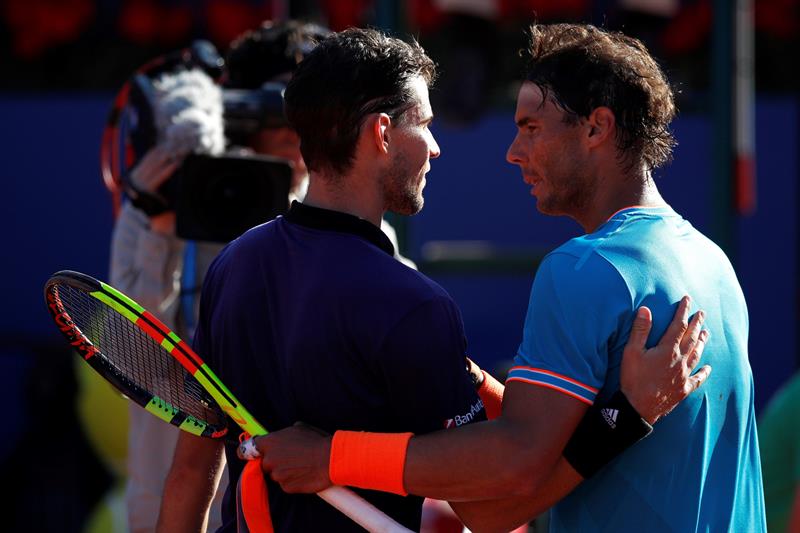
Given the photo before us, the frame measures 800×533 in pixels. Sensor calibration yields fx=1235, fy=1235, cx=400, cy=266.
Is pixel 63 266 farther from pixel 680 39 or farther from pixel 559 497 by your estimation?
pixel 559 497

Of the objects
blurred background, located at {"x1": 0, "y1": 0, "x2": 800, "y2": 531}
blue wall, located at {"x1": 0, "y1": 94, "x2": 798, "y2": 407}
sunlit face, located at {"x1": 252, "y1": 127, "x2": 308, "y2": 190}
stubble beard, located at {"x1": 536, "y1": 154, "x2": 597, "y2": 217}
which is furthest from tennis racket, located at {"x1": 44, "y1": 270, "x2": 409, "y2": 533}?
blue wall, located at {"x1": 0, "y1": 94, "x2": 798, "y2": 407}

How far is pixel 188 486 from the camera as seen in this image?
237 cm

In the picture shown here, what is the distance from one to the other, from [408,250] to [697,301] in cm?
235

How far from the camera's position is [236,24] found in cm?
617

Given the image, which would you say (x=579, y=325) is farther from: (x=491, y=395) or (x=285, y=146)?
(x=285, y=146)

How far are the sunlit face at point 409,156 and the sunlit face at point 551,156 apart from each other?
0.18 meters

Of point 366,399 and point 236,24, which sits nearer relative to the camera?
point 366,399

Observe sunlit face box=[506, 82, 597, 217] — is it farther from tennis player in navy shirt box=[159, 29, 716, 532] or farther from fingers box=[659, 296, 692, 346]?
fingers box=[659, 296, 692, 346]

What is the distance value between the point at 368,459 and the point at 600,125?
2.41 feet

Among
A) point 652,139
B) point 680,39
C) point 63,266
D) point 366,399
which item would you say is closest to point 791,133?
point 680,39

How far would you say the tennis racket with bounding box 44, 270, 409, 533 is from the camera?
2186mm

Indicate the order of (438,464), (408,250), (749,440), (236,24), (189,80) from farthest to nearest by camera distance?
(236,24), (408,250), (189,80), (749,440), (438,464)

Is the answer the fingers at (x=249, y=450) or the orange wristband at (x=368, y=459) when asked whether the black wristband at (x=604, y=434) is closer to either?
the orange wristband at (x=368, y=459)

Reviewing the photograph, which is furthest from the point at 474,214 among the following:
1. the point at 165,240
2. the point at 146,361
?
the point at 146,361
